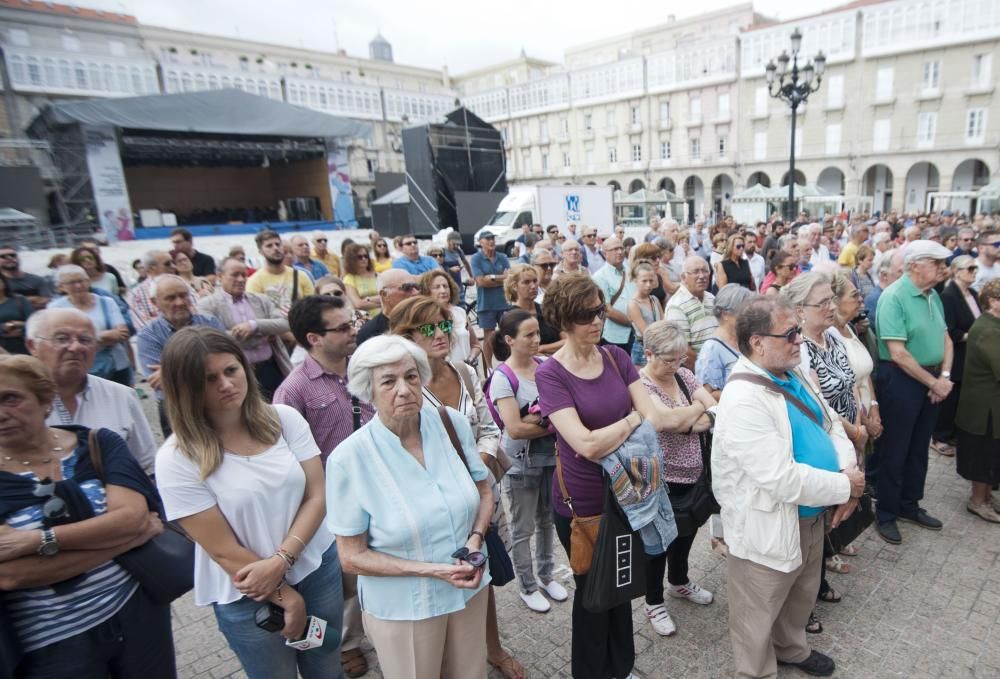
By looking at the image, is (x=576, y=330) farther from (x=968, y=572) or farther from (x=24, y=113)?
(x=24, y=113)

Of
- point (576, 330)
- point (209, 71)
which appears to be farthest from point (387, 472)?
point (209, 71)

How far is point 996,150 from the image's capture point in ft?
95.1

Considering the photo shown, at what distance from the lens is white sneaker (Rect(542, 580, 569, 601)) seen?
3.09 metres

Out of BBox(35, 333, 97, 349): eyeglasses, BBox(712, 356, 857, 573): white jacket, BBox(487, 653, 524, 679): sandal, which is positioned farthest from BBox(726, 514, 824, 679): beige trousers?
BBox(35, 333, 97, 349): eyeglasses

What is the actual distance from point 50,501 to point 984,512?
17.3 ft

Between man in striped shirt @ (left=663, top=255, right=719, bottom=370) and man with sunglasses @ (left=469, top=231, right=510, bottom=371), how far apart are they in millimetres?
2488

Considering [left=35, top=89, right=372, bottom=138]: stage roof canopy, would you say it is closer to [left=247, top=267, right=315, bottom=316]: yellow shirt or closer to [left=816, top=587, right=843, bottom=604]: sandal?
[left=247, top=267, right=315, bottom=316]: yellow shirt

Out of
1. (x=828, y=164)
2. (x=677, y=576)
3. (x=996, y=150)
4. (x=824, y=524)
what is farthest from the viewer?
(x=828, y=164)

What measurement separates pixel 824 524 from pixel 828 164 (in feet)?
132

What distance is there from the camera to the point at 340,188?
100ft

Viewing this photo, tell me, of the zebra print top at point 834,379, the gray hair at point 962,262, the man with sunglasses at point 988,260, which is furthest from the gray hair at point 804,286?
the man with sunglasses at point 988,260

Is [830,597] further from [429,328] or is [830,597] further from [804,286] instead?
[429,328]

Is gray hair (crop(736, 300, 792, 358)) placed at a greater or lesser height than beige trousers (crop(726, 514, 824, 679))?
greater

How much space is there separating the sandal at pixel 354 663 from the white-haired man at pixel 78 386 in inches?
53.4
